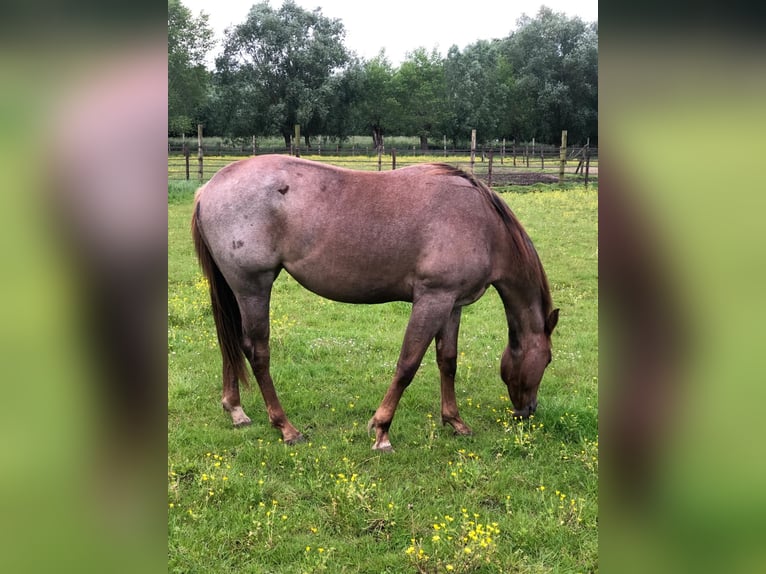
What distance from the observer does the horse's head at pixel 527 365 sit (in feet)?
15.3

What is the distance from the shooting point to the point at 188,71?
95.6ft

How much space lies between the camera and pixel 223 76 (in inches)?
1516

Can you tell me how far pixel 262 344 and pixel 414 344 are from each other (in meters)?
1.27

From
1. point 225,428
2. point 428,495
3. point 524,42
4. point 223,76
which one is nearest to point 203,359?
point 225,428

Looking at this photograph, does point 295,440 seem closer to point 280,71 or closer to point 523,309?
point 523,309

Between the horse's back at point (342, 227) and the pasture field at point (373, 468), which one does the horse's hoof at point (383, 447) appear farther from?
the horse's back at point (342, 227)

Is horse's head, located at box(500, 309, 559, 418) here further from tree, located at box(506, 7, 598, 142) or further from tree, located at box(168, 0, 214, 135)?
tree, located at box(506, 7, 598, 142)

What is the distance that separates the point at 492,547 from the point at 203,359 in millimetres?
4165

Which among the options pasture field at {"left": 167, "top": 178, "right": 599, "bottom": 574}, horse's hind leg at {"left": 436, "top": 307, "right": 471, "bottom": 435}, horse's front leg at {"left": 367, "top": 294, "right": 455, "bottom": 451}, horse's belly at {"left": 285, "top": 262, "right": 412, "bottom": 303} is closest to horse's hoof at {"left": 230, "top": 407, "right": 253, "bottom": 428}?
pasture field at {"left": 167, "top": 178, "right": 599, "bottom": 574}

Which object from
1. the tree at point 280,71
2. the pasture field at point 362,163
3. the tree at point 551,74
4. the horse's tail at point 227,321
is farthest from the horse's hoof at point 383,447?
the tree at point 280,71

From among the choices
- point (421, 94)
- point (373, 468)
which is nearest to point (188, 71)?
point (421, 94)

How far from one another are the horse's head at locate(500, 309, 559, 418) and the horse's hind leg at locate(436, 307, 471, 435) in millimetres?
447
